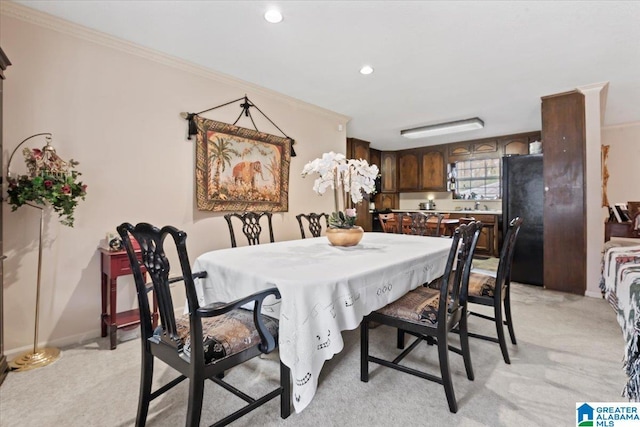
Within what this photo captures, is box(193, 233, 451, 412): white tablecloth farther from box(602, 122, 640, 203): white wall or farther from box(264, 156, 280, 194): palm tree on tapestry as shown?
box(602, 122, 640, 203): white wall

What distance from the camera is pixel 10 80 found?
2.09 metres

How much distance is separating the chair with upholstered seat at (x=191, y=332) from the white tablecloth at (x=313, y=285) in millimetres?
136

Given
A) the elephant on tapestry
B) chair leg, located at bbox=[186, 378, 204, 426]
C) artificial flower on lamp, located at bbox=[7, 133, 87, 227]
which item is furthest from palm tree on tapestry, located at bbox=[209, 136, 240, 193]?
chair leg, located at bbox=[186, 378, 204, 426]

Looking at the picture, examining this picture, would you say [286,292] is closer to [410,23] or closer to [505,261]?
[505,261]

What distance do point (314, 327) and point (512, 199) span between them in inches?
149

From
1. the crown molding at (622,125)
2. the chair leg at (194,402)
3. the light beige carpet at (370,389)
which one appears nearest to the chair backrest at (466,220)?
the crown molding at (622,125)

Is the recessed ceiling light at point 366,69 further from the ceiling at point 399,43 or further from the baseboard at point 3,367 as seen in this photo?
the baseboard at point 3,367

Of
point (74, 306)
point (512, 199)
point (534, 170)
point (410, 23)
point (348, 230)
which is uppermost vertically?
point (410, 23)

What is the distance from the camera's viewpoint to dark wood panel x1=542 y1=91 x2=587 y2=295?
3.48 m

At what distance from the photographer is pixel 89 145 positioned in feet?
7.88

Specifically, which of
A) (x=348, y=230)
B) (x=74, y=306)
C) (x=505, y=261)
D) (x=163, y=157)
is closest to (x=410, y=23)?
(x=348, y=230)

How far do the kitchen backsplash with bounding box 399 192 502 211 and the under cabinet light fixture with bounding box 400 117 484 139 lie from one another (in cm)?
205

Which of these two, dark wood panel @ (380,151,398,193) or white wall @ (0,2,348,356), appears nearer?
white wall @ (0,2,348,356)

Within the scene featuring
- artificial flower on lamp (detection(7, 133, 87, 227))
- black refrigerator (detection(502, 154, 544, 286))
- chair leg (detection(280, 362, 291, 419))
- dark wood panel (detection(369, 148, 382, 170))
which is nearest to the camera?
chair leg (detection(280, 362, 291, 419))
